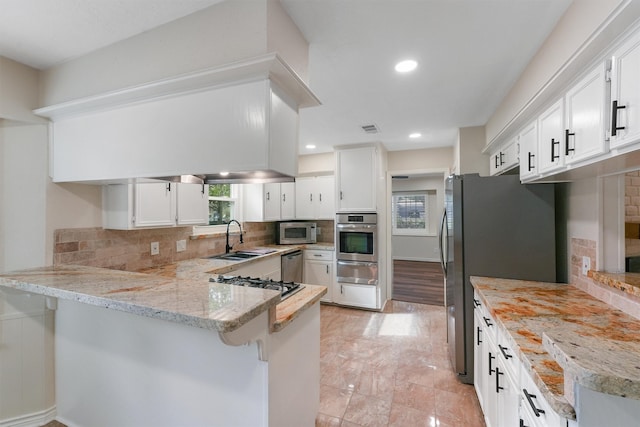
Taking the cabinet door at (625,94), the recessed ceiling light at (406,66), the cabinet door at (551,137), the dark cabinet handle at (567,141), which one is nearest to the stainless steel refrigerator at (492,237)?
the cabinet door at (551,137)

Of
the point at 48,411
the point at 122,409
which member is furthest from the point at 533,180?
the point at 48,411

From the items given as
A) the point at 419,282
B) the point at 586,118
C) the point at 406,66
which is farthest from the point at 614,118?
the point at 419,282

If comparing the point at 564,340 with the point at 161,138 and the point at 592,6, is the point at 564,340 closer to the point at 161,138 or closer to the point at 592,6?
the point at 592,6

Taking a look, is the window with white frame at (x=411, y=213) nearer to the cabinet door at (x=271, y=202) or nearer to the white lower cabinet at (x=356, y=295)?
the white lower cabinet at (x=356, y=295)

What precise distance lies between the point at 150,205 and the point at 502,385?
9.17ft

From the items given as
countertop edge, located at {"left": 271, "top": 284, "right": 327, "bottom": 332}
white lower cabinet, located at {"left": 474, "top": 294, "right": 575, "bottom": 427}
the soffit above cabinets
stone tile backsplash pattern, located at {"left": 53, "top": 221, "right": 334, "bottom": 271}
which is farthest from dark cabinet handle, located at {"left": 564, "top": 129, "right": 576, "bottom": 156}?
stone tile backsplash pattern, located at {"left": 53, "top": 221, "right": 334, "bottom": 271}

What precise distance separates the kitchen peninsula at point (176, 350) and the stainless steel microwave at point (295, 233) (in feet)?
9.24

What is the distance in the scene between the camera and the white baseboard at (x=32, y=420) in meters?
1.88

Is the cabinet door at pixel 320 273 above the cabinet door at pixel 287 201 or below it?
below

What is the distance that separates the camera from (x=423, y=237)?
7957 mm

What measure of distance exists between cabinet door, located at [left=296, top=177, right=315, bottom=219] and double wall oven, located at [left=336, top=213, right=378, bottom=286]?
645mm

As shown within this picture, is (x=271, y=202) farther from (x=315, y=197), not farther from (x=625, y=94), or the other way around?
(x=625, y=94)

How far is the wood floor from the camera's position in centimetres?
479

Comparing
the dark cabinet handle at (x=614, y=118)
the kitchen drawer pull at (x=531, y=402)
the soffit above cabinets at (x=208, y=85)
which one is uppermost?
the soffit above cabinets at (x=208, y=85)
